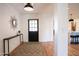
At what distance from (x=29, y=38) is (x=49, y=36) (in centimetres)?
163

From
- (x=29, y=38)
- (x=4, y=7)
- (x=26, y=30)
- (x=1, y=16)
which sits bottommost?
(x=29, y=38)

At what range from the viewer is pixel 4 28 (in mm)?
5223

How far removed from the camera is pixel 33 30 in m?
9.88

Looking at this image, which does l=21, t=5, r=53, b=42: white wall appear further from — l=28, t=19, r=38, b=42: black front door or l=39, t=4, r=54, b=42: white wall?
l=28, t=19, r=38, b=42: black front door

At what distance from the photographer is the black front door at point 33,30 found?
32.3 feet

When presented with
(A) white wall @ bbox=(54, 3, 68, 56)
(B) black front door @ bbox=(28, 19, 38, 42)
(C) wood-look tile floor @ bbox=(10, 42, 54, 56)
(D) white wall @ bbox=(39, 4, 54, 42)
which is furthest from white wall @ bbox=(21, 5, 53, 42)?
(A) white wall @ bbox=(54, 3, 68, 56)

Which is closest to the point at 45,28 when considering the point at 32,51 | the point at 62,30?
the point at 32,51

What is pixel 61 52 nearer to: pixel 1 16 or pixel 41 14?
pixel 1 16

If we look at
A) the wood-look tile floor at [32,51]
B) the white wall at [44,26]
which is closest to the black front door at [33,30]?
the white wall at [44,26]

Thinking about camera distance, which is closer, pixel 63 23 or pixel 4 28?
pixel 63 23

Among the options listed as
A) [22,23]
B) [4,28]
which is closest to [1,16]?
[4,28]

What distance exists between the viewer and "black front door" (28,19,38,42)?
986 centimetres

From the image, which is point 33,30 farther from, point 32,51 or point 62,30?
point 62,30

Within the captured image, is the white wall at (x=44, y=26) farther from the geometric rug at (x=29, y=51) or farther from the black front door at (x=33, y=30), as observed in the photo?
the geometric rug at (x=29, y=51)
